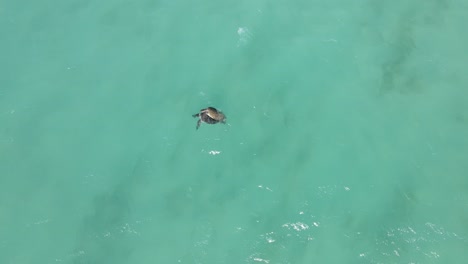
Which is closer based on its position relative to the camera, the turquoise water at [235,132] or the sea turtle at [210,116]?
the turquoise water at [235,132]

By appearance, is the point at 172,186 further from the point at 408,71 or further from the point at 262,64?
the point at 408,71

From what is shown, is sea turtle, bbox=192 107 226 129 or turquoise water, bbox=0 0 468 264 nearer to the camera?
turquoise water, bbox=0 0 468 264

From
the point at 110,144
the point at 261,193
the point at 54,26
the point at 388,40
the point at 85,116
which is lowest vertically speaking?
the point at 261,193

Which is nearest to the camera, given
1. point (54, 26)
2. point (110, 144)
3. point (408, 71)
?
point (110, 144)

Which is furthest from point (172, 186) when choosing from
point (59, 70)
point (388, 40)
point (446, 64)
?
point (446, 64)
